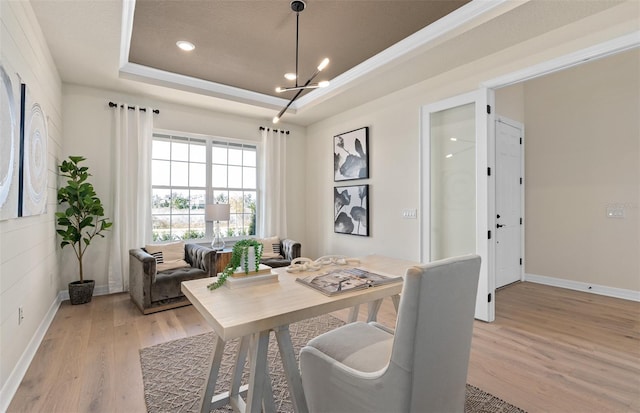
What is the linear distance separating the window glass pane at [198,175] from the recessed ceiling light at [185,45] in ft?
6.22

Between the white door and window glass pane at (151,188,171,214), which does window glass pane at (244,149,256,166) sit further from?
the white door

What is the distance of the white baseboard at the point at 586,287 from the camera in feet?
12.8

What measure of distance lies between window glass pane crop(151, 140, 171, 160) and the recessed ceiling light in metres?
1.66

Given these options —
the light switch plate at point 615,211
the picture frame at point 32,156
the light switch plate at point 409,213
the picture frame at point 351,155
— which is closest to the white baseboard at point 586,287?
the light switch plate at point 615,211

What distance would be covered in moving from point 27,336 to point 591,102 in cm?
675

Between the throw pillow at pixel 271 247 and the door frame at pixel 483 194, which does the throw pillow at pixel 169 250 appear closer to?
the throw pillow at pixel 271 247

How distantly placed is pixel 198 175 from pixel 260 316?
420cm

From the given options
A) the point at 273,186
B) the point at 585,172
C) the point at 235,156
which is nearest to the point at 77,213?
the point at 235,156

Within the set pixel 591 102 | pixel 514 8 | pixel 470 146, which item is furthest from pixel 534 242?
pixel 514 8

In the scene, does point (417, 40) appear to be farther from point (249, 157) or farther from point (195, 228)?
point (195, 228)

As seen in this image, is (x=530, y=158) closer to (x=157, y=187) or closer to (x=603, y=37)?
(x=603, y=37)

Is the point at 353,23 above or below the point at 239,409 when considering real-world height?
above

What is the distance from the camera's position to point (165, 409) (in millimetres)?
1833

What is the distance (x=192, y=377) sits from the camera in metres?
2.18
